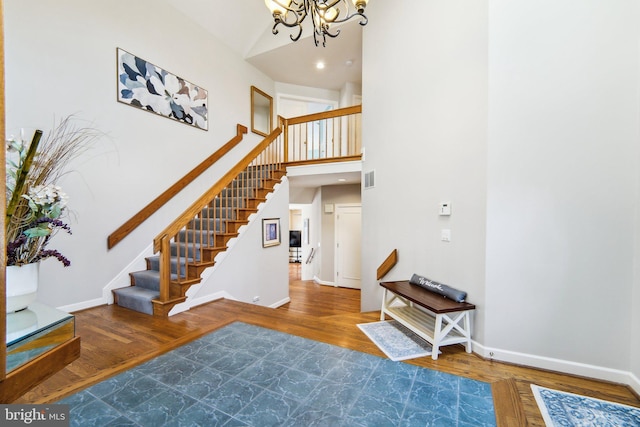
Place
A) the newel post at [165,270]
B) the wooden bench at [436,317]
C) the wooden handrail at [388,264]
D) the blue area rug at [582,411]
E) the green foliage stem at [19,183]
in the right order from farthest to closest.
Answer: the wooden handrail at [388,264], the newel post at [165,270], the wooden bench at [436,317], the blue area rug at [582,411], the green foliage stem at [19,183]

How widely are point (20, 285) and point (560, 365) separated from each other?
10.4 ft

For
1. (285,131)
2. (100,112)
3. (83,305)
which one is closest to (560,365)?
(83,305)

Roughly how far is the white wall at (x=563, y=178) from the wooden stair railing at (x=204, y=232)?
3.02 metres

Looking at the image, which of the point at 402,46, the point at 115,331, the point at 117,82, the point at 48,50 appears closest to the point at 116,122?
the point at 117,82

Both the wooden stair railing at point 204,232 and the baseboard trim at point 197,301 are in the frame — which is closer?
the wooden stair railing at point 204,232

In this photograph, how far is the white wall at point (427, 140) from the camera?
2.23 meters

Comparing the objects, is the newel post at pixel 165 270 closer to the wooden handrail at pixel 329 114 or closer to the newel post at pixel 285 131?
the newel post at pixel 285 131

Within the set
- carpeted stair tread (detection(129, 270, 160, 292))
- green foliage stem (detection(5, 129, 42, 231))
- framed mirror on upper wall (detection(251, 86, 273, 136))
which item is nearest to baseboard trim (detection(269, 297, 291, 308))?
carpeted stair tread (detection(129, 270, 160, 292))

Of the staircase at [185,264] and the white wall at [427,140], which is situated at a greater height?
the white wall at [427,140]

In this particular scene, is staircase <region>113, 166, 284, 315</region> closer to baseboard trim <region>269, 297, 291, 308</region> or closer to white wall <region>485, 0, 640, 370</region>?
baseboard trim <region>269, 297, 291, 308</region>

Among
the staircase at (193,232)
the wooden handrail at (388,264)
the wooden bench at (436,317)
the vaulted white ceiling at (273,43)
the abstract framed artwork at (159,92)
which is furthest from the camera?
the vaulted white ceiling at (273,43)

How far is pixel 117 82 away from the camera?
3.33 metres

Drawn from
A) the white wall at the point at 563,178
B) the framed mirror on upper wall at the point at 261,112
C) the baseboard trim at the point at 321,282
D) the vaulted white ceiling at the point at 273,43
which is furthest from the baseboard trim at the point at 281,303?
the vaulted white ceiling at the point at 273,43

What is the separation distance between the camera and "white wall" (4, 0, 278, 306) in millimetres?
2645
